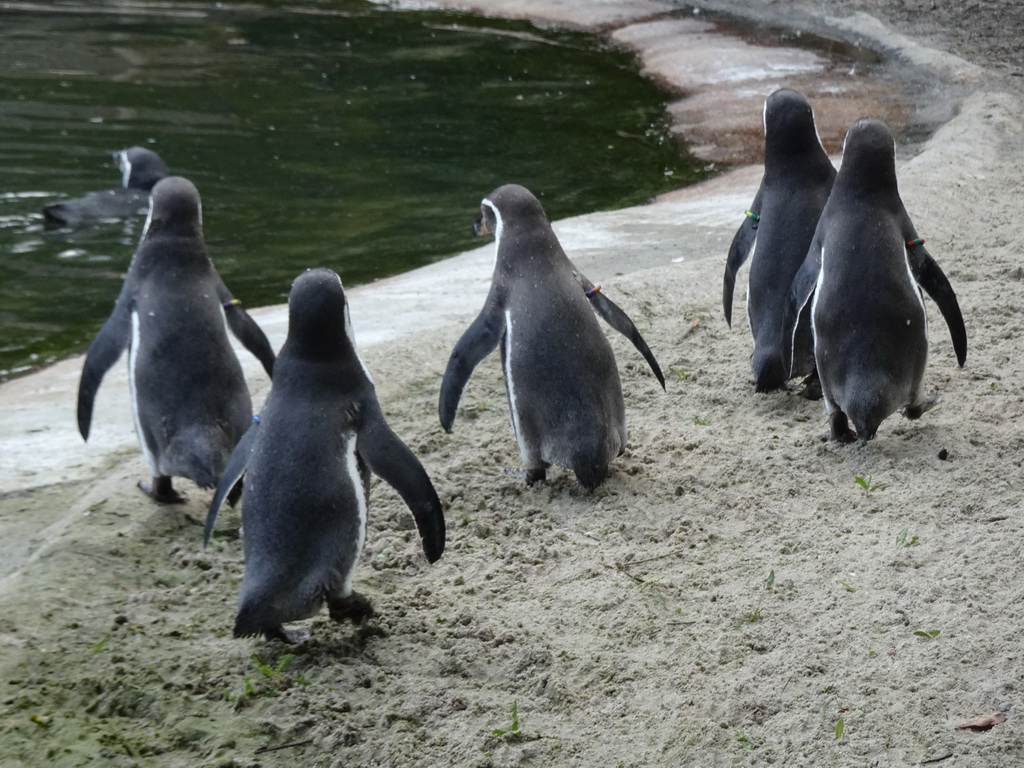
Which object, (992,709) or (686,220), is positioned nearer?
(992,709)

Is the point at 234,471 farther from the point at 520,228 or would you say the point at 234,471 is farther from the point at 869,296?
the point at 869,296

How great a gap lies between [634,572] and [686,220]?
5.64m

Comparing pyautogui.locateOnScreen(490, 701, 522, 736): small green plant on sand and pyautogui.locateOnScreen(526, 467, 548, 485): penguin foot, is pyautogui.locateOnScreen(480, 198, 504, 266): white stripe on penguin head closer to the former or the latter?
pyautogui.locateOnScreen(526, 467, 548, 485): penguin foot

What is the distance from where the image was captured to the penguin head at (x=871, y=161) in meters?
4.58

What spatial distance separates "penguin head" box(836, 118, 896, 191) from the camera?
15.0 ft

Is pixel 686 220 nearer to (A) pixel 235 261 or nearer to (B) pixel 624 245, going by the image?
(B) pixel 624 245

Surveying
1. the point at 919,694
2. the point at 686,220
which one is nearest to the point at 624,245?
the point at 686,220

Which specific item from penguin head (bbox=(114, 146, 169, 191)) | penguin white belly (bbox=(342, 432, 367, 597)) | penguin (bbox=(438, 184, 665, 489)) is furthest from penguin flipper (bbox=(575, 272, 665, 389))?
penguin head (bbox=(114, 146, 169, 191))

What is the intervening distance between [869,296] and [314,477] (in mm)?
2207

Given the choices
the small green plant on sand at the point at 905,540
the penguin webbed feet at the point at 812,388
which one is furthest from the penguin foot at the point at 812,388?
the small green plant on sand at the point at 905,540

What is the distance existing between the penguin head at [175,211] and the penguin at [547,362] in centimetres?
128

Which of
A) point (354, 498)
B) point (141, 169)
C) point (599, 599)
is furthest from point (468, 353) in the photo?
point (141, 169)

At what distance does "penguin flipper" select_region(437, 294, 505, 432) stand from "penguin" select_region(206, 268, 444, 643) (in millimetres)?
734

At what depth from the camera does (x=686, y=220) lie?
358 inches
